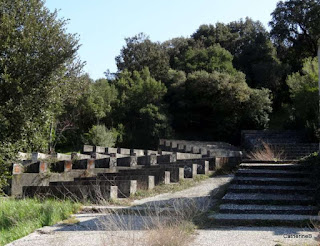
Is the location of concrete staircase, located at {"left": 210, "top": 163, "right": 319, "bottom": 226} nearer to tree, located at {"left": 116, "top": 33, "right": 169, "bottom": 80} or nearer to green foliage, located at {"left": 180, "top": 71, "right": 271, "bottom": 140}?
green foliage, located at {"left": 180, "top": 71, "right": 271, "bottom": 140}

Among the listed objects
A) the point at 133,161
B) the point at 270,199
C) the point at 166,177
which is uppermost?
the point at 133,161

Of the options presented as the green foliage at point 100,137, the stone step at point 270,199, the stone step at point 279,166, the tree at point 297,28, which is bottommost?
the stone step at point 270,199

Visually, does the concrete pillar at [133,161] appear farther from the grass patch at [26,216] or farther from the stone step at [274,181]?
the grass patch at [26,216]

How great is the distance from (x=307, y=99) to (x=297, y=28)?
1710 centimetres

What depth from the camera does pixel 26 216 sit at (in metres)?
6.44

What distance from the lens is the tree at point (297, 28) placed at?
123 ft

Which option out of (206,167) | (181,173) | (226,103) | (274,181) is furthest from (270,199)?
(226,103)

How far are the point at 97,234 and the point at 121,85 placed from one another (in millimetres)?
28697

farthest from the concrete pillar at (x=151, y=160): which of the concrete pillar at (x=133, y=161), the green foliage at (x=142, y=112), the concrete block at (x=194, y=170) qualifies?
the green foliage at (x=142, y=112)

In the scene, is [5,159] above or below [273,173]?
above

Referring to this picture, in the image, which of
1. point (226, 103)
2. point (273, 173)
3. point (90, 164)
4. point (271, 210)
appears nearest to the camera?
point (271, 210)

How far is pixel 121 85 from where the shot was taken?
33531mm

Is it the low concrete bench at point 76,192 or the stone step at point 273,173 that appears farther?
the stone step at point 273,173

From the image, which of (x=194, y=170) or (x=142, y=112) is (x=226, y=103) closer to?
(x=142, y=112)
